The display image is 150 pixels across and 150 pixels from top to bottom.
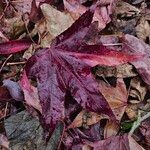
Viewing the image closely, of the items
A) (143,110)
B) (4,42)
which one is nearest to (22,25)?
(4,42)

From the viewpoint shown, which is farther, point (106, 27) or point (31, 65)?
point (106, 27)

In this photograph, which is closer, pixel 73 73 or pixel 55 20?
pixel 73 73

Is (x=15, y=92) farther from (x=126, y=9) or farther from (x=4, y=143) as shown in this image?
(x=126, y=9)

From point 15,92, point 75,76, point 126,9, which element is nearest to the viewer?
point 75,76

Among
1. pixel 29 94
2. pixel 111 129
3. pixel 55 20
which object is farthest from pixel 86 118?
pixel 55 20

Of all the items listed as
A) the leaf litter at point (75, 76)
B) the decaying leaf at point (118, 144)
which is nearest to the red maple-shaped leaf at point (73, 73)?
the leaf litter at point (75, 76)

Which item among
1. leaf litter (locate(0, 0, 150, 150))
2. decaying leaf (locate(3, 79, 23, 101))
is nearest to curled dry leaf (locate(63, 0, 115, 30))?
leaf litter (locate(0, 0, 150, 150))

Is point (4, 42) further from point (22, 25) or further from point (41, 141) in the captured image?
point (41, 141)
